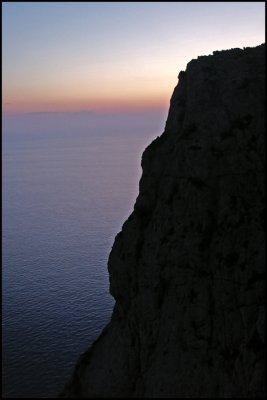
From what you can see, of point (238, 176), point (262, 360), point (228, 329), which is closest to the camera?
point (262, 360)

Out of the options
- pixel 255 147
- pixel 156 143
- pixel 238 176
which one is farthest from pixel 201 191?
pixel 156 143

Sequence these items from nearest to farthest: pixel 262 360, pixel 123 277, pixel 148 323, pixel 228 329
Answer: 1. pixel 262 360
2. pixel 228 329
3. pixel 148 323
4. pixel 123 277

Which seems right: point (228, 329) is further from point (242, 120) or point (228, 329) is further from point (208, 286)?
point (242, 120)

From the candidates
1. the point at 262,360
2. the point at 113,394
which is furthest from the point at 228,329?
the point at 113,394

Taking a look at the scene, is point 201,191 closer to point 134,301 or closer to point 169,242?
point 169,242

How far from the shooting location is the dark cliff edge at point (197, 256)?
3447cm

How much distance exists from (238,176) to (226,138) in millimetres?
3675

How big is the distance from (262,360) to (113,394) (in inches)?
625

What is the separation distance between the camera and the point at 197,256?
3684 cm

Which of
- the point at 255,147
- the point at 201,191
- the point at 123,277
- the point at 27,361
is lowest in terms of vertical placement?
the point at 27,361

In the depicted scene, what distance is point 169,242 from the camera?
127 feet

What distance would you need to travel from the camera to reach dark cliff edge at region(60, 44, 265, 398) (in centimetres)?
3447

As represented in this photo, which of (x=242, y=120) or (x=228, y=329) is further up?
(x=242, y=120)

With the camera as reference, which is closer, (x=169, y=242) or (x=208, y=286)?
(x=208, y=286)
